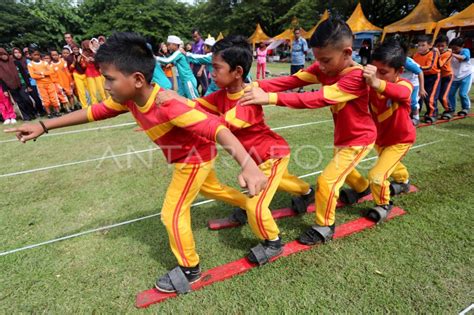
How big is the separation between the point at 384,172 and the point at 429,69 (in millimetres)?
5198

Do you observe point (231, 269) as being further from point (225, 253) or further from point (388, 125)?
point (388, 125)

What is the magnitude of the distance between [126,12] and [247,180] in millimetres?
43910

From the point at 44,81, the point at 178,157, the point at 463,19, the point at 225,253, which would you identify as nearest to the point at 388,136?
the point at 225,253

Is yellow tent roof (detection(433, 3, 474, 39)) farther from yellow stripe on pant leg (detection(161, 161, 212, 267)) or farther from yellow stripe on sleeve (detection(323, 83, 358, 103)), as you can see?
yellow stripe on pant leg (detection(161, 161, 212, 267))

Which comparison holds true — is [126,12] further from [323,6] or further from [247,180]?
[247,180]

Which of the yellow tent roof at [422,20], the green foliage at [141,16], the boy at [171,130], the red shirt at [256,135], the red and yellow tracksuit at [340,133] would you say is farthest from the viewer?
the green foliage at [141,16]

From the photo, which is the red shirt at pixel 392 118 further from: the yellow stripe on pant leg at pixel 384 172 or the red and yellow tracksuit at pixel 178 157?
the red and yellow tracksuit at pixel 178 157

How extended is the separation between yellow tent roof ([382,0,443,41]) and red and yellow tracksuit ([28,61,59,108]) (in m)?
19.1

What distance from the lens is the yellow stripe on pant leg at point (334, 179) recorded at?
8.82 feet

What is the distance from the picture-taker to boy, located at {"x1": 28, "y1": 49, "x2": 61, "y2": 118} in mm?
9250

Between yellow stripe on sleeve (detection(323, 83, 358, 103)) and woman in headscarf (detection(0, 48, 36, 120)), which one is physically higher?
yellow stripe on sleeve (detection(323, 83, 358, 103))

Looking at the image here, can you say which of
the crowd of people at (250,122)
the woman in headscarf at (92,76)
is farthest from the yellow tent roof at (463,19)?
the woman in headscarf at (92,76)

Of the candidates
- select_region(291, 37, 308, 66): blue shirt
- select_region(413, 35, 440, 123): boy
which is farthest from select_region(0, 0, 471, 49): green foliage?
select_region(413, 35, 440, 123): boy

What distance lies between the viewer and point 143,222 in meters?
3.38
